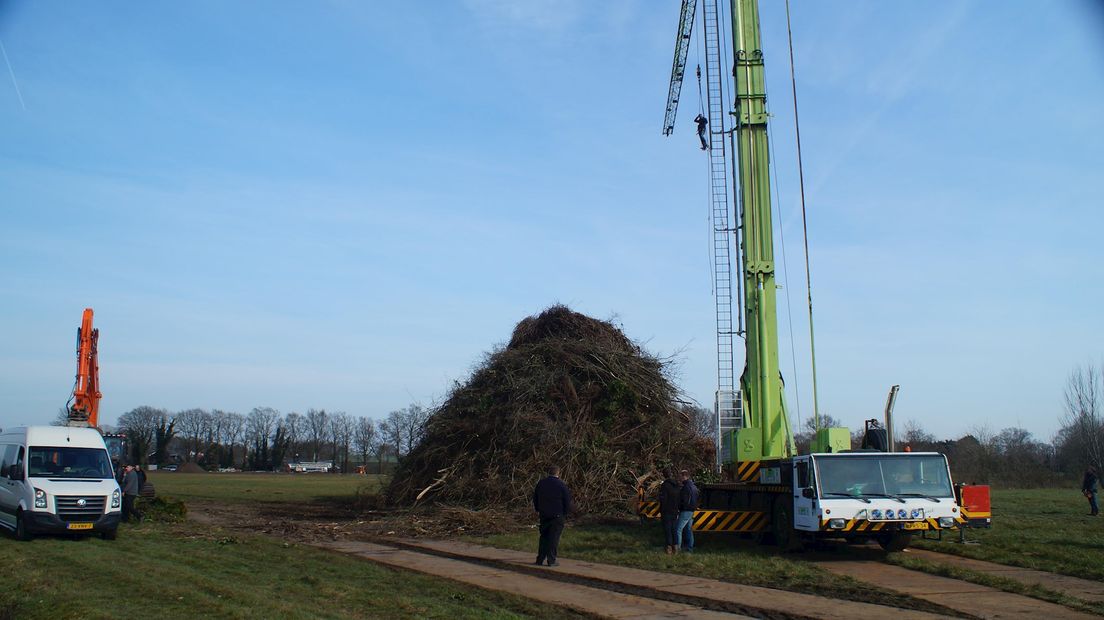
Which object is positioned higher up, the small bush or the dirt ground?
the small bush

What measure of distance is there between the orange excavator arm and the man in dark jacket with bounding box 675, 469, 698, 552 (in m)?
19.8

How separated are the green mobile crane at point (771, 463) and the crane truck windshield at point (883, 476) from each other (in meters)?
0.02

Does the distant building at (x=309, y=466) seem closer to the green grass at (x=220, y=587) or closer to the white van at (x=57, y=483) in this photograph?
the white van at (x=57, y=483)

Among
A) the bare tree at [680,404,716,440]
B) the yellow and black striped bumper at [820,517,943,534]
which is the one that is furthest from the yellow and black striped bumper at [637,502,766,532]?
the bare tree at [680,404,716,440]

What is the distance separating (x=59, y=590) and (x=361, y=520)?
13454 millimetres

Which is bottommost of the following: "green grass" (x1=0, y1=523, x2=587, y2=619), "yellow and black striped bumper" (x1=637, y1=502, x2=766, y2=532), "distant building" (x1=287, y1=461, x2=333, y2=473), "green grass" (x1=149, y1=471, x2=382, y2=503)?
A: "distant building" (x1=287, y1=461, x2=333, y2=473)

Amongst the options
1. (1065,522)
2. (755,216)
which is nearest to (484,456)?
(755,216)

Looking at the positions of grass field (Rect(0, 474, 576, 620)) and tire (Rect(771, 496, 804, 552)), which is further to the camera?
tire (Rect(771, 496, 804, 552))

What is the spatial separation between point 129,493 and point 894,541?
1846 centimetres

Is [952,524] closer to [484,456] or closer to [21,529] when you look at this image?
[484,456]

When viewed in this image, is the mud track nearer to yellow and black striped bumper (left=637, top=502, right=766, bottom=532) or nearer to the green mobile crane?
the green mobile crane

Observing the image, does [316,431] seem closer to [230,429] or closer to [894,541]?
[230,429]

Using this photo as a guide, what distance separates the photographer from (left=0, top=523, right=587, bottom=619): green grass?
988 cm

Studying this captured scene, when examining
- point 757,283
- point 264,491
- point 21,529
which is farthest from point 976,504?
point 264,491
